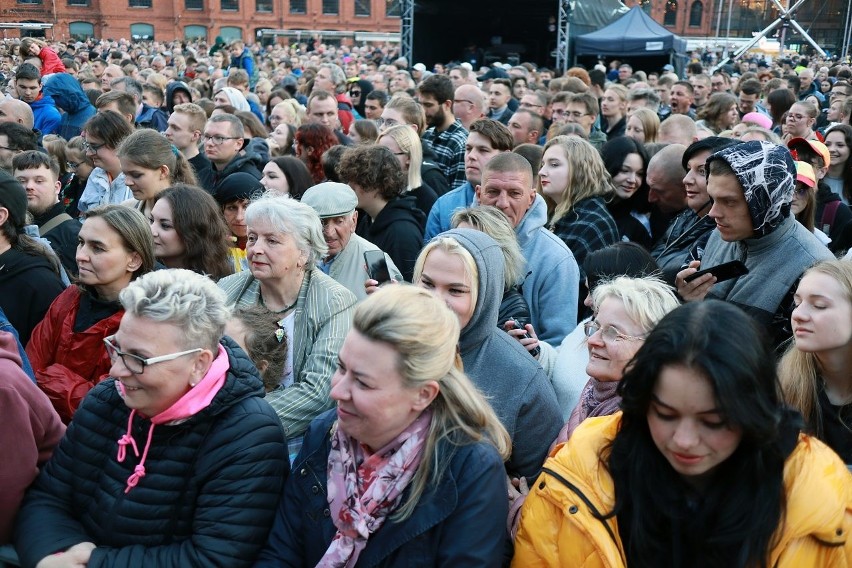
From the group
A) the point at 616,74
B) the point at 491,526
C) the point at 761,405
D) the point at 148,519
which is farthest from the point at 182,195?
the point at 616,74

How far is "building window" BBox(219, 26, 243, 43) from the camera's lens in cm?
5403

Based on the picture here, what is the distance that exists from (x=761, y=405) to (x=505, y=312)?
186cm

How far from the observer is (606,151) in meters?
5.68

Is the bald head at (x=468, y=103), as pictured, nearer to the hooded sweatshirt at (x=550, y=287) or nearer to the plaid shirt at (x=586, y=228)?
the plaid shirt at (x=586, y=228)

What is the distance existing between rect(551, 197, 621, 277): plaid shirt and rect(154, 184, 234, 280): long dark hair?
2.06 m

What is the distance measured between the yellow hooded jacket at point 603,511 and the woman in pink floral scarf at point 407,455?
4.9 inches

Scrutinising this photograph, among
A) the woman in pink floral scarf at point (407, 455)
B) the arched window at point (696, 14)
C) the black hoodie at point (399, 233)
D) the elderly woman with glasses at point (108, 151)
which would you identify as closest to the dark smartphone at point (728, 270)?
the woman in pink floral scarf at point (407, 455)

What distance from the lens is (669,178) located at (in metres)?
5.09

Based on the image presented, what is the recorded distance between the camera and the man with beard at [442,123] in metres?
7.87

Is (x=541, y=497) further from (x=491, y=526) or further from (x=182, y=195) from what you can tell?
(x=182, y=195)

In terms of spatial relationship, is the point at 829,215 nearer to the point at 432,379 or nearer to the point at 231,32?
the point at 432,379

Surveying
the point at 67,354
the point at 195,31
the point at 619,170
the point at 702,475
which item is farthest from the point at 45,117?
the point at 195,31

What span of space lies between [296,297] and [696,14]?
6003cm

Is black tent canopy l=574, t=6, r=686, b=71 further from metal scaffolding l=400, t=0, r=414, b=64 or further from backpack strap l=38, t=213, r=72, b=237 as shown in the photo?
backpack strap l=38, t=213, r=72, b=237
